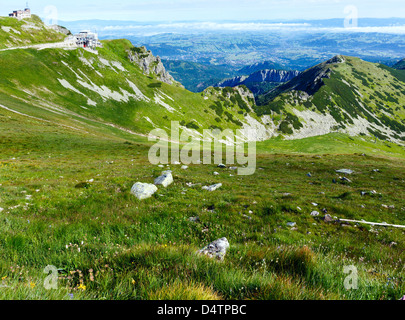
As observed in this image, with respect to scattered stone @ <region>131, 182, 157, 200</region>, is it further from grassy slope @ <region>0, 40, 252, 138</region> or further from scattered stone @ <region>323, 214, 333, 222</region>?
grassy slope @ <region>0, 40, 252, 138</region>

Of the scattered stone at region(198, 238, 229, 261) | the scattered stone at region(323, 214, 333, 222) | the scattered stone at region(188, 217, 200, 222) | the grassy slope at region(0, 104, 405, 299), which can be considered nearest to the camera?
the grassy slope at region(0, 104, 405, 299)

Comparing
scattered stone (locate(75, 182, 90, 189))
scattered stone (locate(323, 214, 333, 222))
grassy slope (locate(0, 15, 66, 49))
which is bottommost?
scattered stone (locate(323, 214, 333, 222))

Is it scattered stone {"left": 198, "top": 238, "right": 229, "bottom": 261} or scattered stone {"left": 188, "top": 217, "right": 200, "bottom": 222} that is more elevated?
scattered stone {"left": 198, "top": 238, "right": 229, "bottom": 261}

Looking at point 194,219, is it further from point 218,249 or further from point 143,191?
point 143,191

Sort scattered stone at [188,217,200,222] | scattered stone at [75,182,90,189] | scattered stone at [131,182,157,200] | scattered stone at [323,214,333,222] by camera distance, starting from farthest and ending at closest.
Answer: scattered stone at [75,182,90,189], scattered stone at [131,182,157,200], scattered stone at [323,214,333,222], scattered stone at [188,217,200,222]

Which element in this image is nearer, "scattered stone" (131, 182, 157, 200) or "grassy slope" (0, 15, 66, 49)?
"scattered stone" (131, 182, 157, 200)

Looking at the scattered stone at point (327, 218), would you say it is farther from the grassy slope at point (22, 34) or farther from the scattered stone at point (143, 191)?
the grassy slope at point (22, 34)

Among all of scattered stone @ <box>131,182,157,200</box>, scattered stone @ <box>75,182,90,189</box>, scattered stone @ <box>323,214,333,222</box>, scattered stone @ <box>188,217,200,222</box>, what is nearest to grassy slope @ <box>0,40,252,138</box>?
scattered stone @ <box>75,182,90,189</box>

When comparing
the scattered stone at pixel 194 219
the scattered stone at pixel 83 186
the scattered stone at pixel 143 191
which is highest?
the scattered stone at pixel 194 219

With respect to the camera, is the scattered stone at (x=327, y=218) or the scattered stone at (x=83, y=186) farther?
the scattered stone at (x=83, y=186)

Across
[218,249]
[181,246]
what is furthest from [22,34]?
[218,249]

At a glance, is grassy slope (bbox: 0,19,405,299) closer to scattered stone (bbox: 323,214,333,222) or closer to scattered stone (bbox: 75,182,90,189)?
scattered stone (bbox: 323,214,333,222)

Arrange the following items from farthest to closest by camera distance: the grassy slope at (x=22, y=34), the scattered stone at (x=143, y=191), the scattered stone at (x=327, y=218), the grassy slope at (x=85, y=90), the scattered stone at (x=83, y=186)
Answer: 1. the grassy slope at (x=22, y=34)
2. the grassy slope at (x=85, y=90)
3. the scattered stone at (x=83, y=186)
4. the scattered stone at (x=143, y=191)
5. the scattered stone at (x=327, y=218)

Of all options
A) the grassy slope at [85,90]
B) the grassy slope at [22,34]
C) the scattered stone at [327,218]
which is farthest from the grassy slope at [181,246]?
the grassy slope at [22,34]
